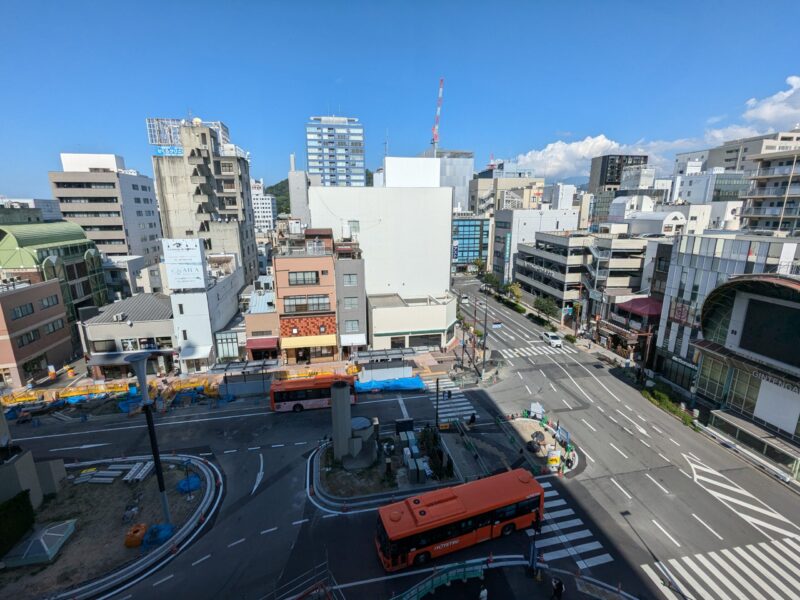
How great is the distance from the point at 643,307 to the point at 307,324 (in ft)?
142

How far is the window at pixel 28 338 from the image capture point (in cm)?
4106

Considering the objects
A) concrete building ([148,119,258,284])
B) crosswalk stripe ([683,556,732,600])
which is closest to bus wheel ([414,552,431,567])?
crosswalk stripe ([683,556,732,600])

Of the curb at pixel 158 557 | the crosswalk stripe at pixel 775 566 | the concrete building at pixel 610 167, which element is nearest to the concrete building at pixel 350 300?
the curb at pixel 158 557

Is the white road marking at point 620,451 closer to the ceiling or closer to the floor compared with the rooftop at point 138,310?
closer to the floor

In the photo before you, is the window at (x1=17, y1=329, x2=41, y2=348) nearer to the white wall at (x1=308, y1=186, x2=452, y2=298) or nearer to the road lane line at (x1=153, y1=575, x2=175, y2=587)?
the white wall at (x1=308, y1=186, x2=452, y2=298)

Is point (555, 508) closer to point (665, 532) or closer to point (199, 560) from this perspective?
point (665, 532)

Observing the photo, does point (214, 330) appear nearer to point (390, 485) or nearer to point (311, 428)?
point (311, 428)

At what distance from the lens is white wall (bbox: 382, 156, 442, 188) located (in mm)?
68188

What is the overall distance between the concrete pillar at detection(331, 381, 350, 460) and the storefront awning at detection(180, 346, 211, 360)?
79.8 feet

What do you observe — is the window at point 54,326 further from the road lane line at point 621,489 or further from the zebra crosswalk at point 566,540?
the road lane line at point 621,489

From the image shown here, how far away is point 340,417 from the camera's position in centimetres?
2719

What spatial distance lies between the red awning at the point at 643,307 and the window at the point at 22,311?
7318 centimetres

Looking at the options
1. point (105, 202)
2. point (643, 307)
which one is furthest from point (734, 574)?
point (105, 202)

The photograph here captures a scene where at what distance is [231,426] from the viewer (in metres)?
33.8
